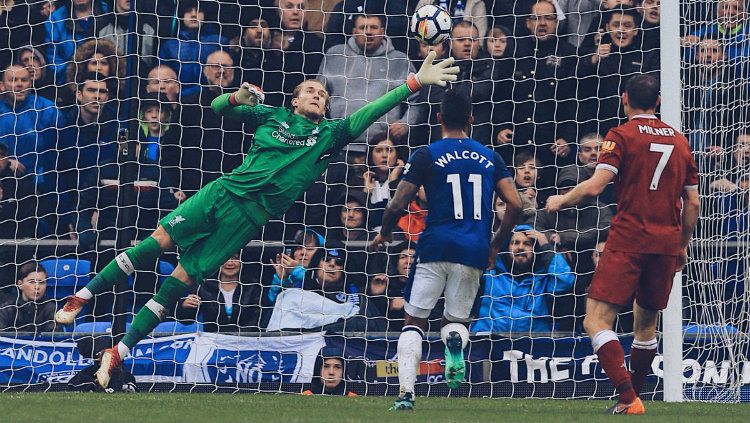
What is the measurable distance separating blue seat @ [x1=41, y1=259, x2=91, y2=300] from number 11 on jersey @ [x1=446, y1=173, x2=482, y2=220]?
4239mm

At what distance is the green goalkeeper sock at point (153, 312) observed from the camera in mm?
8438

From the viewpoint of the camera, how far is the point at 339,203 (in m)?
11.0

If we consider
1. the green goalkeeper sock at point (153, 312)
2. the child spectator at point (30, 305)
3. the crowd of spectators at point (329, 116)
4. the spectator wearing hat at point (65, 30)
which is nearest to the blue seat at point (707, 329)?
the crowd of spectators at point (329, 116)

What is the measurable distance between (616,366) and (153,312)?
10.7ft

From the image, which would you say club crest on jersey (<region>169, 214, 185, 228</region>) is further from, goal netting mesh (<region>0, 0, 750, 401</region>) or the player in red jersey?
the player in red jersey

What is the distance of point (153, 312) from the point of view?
8.45 metres

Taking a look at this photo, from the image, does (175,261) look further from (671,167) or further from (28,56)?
(671,167)

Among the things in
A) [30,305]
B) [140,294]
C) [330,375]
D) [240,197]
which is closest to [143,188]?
[140,294]

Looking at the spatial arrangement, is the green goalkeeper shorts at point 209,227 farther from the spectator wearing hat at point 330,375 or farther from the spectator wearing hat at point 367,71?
the spectator wearing hat at point 367,71

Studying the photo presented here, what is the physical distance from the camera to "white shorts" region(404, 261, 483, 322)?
739cm

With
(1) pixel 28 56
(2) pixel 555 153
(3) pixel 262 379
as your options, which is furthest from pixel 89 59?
(2) pixel 555 153

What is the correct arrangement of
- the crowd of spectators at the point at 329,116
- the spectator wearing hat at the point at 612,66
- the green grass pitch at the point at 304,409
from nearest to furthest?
the green grass pitch at the point at 304,409 → the crowd of spectators at the point at 329,116 → the spectator wearing hat at the point at 612,66

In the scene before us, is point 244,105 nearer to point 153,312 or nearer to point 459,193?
point 153,312

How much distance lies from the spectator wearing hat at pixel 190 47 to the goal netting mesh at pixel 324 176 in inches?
0.7
